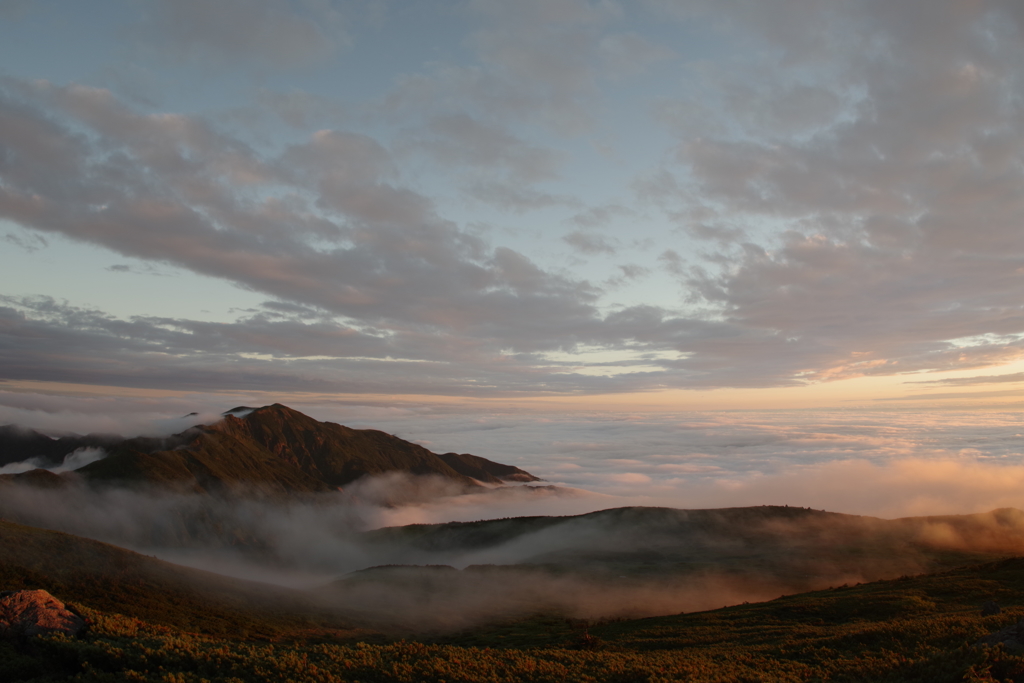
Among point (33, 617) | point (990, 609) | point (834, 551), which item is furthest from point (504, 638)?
point (834, 551)

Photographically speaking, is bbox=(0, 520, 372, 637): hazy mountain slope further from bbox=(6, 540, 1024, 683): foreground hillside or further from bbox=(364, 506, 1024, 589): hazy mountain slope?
bbox=(364, 506, 1024, 589): hazy mountain slope

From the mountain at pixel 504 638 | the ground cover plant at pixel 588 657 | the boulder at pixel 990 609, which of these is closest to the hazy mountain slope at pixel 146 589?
the mountain at pixel 504 638

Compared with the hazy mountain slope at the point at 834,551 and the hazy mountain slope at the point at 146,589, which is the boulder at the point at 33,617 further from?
the hazy mountain slope at the point at 834,551

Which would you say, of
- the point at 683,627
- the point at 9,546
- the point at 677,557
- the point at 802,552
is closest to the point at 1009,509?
the point at 802,552

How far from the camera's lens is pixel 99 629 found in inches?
1304

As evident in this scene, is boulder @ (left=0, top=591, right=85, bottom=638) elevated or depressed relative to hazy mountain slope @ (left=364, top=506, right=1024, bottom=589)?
elevated

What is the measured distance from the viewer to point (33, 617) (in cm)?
3231

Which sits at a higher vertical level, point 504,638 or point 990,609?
point 990,609

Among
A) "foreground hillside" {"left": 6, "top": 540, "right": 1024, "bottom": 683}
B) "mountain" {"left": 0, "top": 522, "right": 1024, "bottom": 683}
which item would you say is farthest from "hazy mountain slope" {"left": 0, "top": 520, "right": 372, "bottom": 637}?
"foreground hillside" {"left": 6, "top": 540, "right": 1024, "bottom": 683}

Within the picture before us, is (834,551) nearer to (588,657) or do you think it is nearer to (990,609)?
(990,609)

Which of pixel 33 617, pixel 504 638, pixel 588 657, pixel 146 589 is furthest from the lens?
pixel 146 589

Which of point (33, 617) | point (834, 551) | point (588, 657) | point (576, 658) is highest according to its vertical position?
A: point (33, 617)

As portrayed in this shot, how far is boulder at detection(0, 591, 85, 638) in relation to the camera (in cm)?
3156

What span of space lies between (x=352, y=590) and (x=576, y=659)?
425 ft
